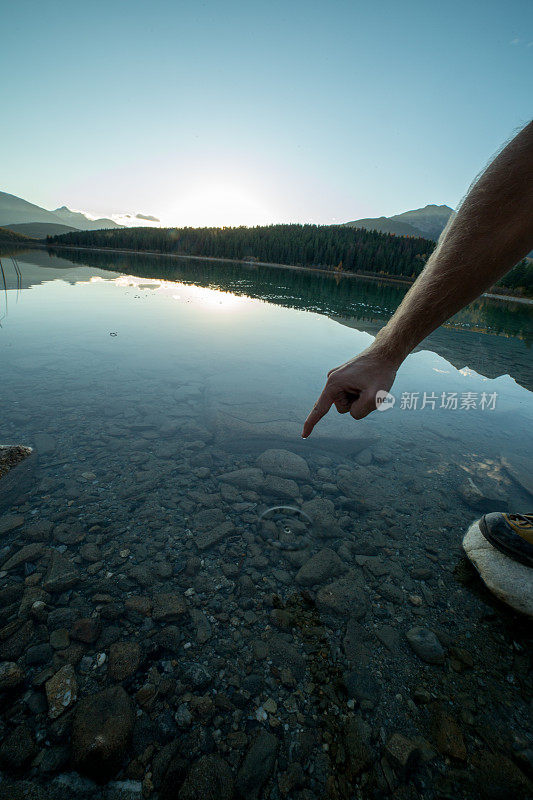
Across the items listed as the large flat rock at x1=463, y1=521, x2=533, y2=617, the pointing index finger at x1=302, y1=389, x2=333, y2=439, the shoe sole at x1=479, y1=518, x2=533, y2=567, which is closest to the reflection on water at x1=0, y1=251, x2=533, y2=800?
the large flat rock at x1=463, y1=521, x2=533, y2=617

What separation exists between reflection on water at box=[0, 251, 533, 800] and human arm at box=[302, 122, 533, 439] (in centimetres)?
183

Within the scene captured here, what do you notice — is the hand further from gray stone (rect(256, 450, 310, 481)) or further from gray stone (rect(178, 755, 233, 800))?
gray stone (rect(256, 450, 310, 481))

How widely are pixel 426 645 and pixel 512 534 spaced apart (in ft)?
4.56

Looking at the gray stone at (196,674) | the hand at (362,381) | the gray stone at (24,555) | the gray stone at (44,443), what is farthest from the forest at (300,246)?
the gray stone at (24,555)

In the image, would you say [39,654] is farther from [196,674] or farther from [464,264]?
[464,264]

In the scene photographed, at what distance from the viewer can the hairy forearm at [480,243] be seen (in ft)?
4.24

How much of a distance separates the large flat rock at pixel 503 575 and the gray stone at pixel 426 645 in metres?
0.84

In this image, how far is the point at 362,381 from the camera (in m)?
1.70

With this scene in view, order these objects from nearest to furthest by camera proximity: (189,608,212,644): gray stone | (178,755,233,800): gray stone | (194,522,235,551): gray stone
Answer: (178,755,233,800): gray stone, (189,608,212,644): gray stone, (194,522,235,551): gray stone

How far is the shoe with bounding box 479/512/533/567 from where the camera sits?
9.43 feet

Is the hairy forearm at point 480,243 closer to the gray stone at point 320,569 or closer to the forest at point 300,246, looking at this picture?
the gray stone at point 320,569

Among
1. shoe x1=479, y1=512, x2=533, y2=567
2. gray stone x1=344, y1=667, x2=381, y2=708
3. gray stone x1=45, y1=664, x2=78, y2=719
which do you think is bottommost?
gray stone x1=344, y1=667, x2=381, y2=708

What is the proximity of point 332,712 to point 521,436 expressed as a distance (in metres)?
6.26

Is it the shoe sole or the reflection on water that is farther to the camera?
the shoe sole
